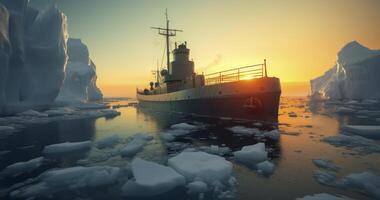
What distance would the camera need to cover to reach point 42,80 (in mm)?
29266

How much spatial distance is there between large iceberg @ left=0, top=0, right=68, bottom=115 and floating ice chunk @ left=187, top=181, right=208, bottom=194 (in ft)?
82.6

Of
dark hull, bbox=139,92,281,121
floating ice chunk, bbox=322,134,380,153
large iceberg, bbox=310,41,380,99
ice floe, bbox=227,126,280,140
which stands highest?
large iceberg, bbox=310,41,380,99

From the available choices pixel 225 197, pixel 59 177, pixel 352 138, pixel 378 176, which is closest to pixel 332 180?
pixel 378 176

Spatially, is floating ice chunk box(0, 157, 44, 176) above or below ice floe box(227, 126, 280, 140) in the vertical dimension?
below

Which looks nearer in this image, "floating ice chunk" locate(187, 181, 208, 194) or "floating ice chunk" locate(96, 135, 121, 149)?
"floating ice chunk" locate(187, 181, 208, 194)

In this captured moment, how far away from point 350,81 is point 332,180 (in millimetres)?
55656

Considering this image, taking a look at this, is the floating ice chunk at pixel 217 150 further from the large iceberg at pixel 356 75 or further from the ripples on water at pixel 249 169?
the large iceberg at pixel 356 75

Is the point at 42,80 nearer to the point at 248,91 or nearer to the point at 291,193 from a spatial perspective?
the point at 248,91

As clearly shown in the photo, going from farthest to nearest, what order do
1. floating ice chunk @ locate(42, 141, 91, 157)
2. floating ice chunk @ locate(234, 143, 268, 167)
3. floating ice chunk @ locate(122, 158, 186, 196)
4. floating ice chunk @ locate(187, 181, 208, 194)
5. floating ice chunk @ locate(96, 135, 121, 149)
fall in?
floating ice chunk @ locate(96, 135, 121, 149)
floating ice chunk @ locate(42, 141, 91, 157)
floating ice chunk @ locate(234, 143, 268, 167)
floating ice chunk @ locate(187, 181, 208, 194)
floating ice chunk @ locate(122, 158, 186, 196)

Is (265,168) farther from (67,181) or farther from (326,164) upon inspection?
(67,181)

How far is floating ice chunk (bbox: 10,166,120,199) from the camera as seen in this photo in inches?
197

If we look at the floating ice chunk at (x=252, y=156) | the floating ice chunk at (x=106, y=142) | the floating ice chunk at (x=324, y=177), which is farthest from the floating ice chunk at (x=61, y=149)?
the floating ice chunk at (x=324, y=177)

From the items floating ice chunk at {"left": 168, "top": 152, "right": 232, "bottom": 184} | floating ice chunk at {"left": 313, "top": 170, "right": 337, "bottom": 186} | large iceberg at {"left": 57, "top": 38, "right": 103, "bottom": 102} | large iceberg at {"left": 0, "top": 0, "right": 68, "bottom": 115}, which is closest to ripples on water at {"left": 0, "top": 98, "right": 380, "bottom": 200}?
floating ice chunk at {"left": 313, "top": 170, "right": 337, "bottom": 186}

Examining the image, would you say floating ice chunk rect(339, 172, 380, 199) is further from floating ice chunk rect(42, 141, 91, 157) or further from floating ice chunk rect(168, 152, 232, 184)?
floating ice chunk rect(42, 141, 91, 157)
